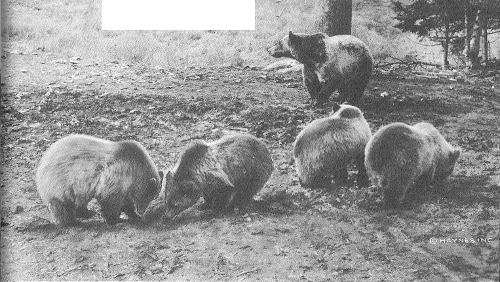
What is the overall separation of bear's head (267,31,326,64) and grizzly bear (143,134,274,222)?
1489mm

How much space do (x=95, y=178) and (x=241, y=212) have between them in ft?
3.58

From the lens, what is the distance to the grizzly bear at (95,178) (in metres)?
4.03

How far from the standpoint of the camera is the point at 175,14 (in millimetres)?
4695

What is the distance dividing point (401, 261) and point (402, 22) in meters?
2.31

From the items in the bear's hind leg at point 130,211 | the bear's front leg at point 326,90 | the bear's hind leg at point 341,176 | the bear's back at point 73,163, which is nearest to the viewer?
the bear's back at point 73,163

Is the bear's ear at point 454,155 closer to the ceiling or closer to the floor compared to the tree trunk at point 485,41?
closer to the floor

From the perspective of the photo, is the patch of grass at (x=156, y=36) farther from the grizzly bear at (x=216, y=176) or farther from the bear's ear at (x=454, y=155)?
the bear's ear at (x=454, y=155)

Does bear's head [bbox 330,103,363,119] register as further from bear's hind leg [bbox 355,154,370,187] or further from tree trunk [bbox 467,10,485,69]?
tree trunk [bbox 467,10,485,69]

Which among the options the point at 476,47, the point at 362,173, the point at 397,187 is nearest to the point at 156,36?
the point at 362,173

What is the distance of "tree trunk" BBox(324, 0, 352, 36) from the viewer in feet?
18.1

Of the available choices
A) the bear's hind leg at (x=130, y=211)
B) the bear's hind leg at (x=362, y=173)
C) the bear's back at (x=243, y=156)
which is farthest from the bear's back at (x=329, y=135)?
the bear's hind leg at (x=130, y=211)

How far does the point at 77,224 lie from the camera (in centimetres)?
412

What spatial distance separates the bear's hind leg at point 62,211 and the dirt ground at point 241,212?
68 millimetres

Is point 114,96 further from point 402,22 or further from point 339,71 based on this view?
point 402,22
